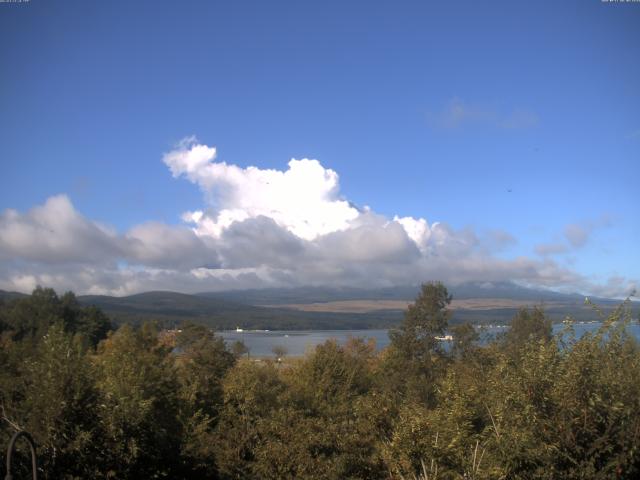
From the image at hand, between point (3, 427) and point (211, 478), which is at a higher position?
point (3, 427)

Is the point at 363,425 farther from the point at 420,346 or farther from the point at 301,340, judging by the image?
the point at 301,340

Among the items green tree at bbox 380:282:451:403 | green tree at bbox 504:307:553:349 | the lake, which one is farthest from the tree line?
green tree at bbox 504:307:553:349

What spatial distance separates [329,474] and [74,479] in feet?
25.5

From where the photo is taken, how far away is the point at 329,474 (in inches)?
697

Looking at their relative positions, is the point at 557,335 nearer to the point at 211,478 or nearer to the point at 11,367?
the point at 211,478

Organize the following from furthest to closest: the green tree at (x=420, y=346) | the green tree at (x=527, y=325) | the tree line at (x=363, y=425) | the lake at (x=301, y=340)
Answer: the lake at (x=301, y=340) → the green tree at (x=527, y=325) → the green tree at (x=420, y=346) → the tree line at (x=363, y=425)

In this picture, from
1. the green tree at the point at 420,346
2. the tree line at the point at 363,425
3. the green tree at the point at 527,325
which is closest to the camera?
the tree line at the point at 363,425

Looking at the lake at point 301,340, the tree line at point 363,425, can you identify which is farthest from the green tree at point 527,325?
the tree line at point 363,425

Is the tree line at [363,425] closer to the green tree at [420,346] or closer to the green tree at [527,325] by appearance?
the green tree at [420,346]

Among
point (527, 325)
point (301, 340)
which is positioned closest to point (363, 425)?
point (527, 325)

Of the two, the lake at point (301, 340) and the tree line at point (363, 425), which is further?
the lake at point (301, 340)

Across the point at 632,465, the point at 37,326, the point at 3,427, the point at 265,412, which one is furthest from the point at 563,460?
the point at 37,326

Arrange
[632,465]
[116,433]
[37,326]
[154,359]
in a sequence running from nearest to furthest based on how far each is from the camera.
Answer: [632,465] < [116,433] < [154,359] < [37,326]

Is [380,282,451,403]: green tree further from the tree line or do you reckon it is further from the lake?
the tree line
